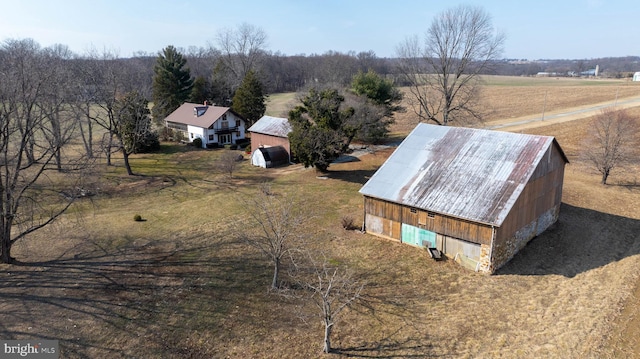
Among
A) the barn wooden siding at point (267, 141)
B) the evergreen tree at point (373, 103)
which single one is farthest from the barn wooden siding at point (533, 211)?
the barn wooden siding at point (267, 141)

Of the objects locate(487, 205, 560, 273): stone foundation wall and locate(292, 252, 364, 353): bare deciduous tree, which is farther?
locate(487, 205, 560, 273): stone foundation wall

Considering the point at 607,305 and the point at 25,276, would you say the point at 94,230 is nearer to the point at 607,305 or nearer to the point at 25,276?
the point at 25,276

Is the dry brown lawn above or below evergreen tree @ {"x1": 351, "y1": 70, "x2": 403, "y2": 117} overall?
below

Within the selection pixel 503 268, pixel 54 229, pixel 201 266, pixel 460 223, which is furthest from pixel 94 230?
pixel 503 268

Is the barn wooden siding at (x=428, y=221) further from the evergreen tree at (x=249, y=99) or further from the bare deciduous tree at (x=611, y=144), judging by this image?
the evergreen tree at (x=249, y=99)

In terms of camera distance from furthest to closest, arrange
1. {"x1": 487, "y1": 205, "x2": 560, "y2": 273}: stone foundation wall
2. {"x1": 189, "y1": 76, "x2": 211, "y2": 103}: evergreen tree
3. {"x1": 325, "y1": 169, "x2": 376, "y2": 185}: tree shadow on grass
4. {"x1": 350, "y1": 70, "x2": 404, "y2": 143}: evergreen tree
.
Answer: {"x1": 189, "y1": 76, "x2": 211, "y2": 103}: evergreen tree → {"x1": 350, "y1": 70, "x2": 404, "y2": 143}: evergreen tree → {"x1": 325, "y1": 169, "x2": 376, "y2": 185}: tree shadow on grass → {"x1": 487, "y1": 205, "x2": 560, "y2": 273}: stone foundation wall

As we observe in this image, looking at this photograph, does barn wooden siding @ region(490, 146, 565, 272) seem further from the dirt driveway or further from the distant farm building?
the dirt driveway

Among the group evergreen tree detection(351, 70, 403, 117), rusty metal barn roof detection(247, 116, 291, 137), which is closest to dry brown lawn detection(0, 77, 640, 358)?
rusty metal barn roof detection(247, 116, 291, 137)
